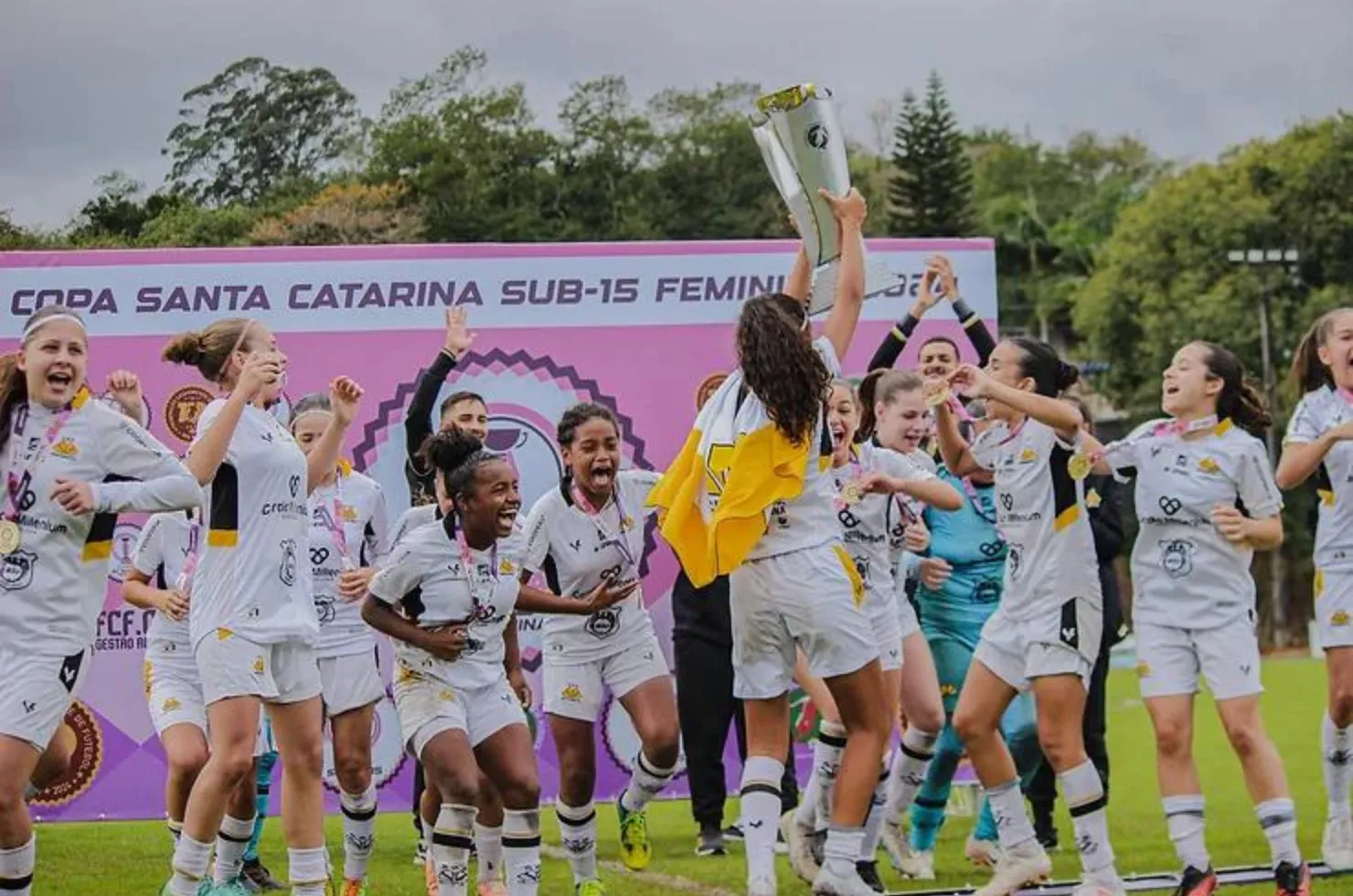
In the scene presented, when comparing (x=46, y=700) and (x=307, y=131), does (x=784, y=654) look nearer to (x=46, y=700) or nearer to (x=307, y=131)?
(x=46, y=700)

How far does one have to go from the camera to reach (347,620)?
9305mm

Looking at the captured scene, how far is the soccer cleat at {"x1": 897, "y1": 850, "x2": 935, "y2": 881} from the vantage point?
9.80 meters

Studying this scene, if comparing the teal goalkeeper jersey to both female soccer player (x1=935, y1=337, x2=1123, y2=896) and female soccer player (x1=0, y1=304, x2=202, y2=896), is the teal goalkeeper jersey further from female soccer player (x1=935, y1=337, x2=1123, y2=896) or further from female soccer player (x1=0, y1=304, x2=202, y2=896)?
female soccer player (x1=0, y1=304, x2=202, y2=896)

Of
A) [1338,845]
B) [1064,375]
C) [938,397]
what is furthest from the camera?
[1338,845]

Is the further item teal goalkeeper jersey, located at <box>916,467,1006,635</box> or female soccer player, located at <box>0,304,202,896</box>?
teal goalkeeper jersey, located at <box>916,467,1006,635</box>

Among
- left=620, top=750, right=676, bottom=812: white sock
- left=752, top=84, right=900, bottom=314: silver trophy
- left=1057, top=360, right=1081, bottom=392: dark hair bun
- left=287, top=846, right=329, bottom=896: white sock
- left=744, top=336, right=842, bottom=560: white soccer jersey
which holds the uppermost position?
left=752, top=84, right=900, bottom=314: silver trophy

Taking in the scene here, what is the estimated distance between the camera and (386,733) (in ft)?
37.3

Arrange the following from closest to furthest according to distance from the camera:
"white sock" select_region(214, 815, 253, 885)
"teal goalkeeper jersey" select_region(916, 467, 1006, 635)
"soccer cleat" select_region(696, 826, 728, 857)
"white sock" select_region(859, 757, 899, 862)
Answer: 1. "white sock" select_region(214, 815, 253, 885)
2. "white sock" select_region(859, 757, 899, 862)
3. "teal goalkeeper jersey" select_region(916, 467, 1006, 635)
4. "soccer cleat" select_region(696, 826, 728, 857)

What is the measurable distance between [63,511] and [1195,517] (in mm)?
4504

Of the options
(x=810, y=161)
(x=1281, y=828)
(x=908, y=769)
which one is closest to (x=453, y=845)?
(x=908, y=769)

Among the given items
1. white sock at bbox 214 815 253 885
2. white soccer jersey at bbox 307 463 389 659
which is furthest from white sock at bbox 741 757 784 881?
white sock at bbox 214 815 253 885

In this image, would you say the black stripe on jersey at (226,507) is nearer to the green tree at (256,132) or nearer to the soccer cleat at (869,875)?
the soccer cleat at (869,875)

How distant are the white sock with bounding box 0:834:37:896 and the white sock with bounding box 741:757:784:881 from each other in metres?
2.67

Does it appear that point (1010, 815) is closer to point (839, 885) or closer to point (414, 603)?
point (839, 885)
